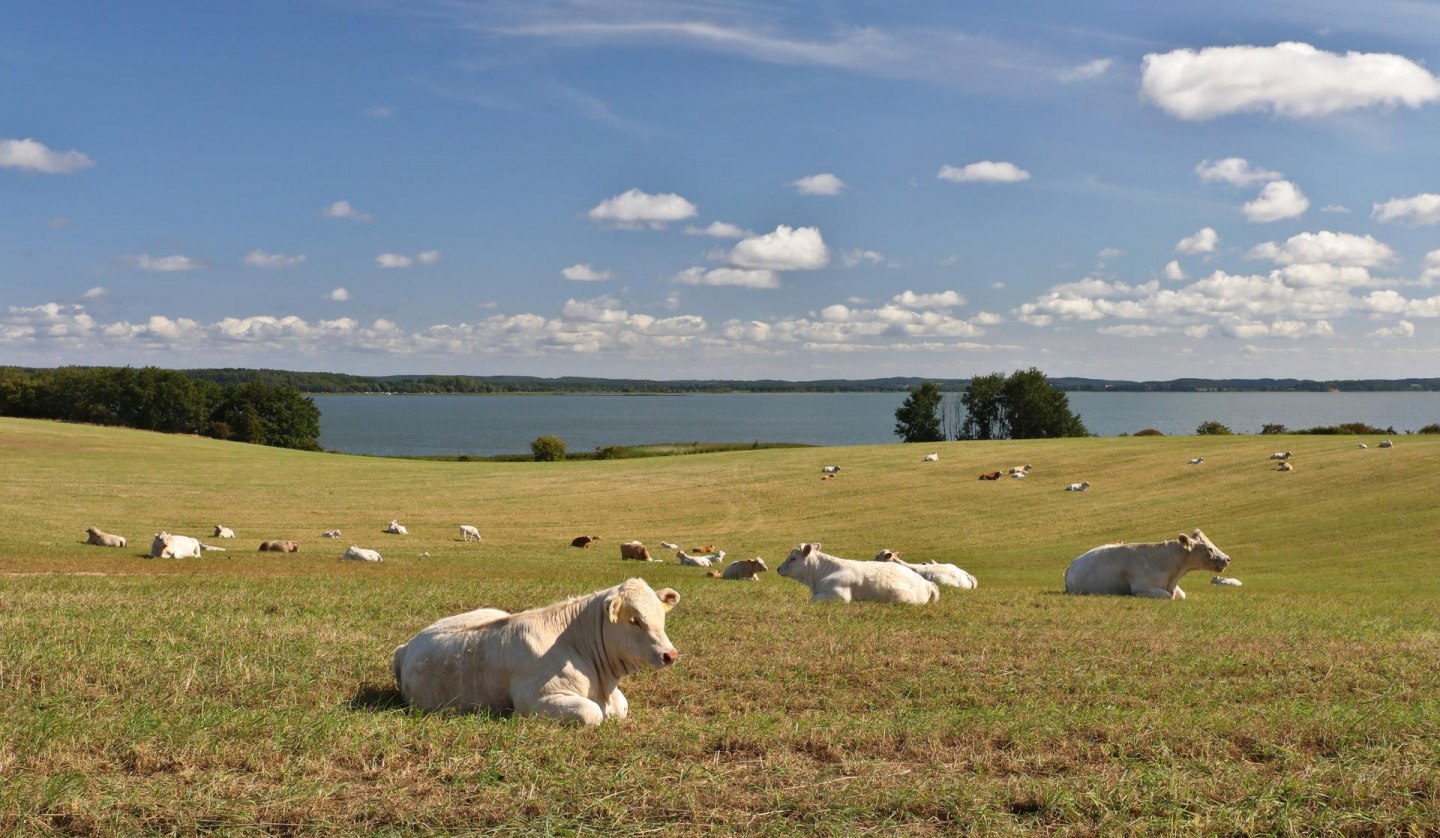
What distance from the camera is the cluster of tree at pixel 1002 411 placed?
387 ft

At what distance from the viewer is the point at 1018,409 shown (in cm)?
12012

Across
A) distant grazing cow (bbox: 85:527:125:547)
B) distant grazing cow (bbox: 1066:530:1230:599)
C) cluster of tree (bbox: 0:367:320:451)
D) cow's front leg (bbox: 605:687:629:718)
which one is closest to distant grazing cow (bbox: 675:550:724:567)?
distant grazing cow (bbox: 1066:530:1230:599)

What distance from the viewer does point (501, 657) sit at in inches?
369

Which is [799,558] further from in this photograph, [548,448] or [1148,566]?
[548,448]

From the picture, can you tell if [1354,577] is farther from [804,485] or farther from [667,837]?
[804,485]

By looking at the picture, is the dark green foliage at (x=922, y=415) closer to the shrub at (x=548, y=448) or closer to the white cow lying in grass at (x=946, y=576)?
the shrub at (x=548, y=448)

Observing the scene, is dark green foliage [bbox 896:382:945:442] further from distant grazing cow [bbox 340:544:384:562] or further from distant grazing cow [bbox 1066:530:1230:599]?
distant grazing cow [bbox 1066:530:1230:599]

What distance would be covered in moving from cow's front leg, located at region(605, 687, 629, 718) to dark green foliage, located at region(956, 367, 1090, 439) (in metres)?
111

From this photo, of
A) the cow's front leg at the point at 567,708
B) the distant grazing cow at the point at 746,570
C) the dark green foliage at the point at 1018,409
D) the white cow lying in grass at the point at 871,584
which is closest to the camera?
the cow's front leg at the point at 567,708

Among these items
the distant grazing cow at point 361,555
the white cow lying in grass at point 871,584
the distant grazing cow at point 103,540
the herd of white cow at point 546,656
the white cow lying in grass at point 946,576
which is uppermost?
the herd of white cow at point 546,656

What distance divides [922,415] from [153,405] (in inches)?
3564

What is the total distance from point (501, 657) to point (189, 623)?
5.24 meters

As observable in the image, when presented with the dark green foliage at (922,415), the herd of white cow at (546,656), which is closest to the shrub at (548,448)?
the dark green foliage at (922,415)

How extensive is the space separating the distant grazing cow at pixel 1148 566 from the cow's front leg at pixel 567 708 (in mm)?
14913
